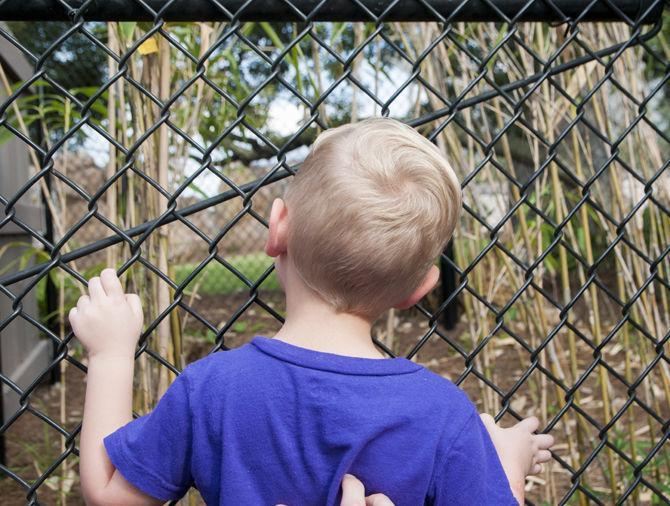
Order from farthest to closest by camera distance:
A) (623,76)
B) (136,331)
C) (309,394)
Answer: (623,76) → (136,331) → (309,394)

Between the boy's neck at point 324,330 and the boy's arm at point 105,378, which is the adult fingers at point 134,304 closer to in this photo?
the boy's arm at point 105,378

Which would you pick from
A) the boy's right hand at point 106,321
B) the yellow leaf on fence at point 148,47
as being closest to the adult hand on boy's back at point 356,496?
the boy's right hand at point 106,321

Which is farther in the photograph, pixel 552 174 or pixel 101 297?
pixel 552 174

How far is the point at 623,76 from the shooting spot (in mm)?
1965

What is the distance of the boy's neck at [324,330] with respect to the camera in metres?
0.94

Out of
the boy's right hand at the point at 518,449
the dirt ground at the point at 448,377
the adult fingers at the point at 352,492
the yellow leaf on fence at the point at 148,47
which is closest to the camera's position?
the adult fingers at the point at 352,492

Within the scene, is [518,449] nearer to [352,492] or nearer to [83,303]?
[352,492]

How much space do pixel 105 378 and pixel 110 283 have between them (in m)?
0.14

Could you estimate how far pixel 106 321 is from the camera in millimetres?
1022

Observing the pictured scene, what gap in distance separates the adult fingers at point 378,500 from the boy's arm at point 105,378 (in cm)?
27

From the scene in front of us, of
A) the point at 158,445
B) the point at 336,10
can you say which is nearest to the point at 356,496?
the point at 158,445

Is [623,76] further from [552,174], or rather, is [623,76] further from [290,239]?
[290,239]

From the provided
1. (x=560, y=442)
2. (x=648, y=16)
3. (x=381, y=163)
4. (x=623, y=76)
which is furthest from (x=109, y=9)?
(x=560, y=442)

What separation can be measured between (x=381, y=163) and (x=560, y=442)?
8.41 feet
